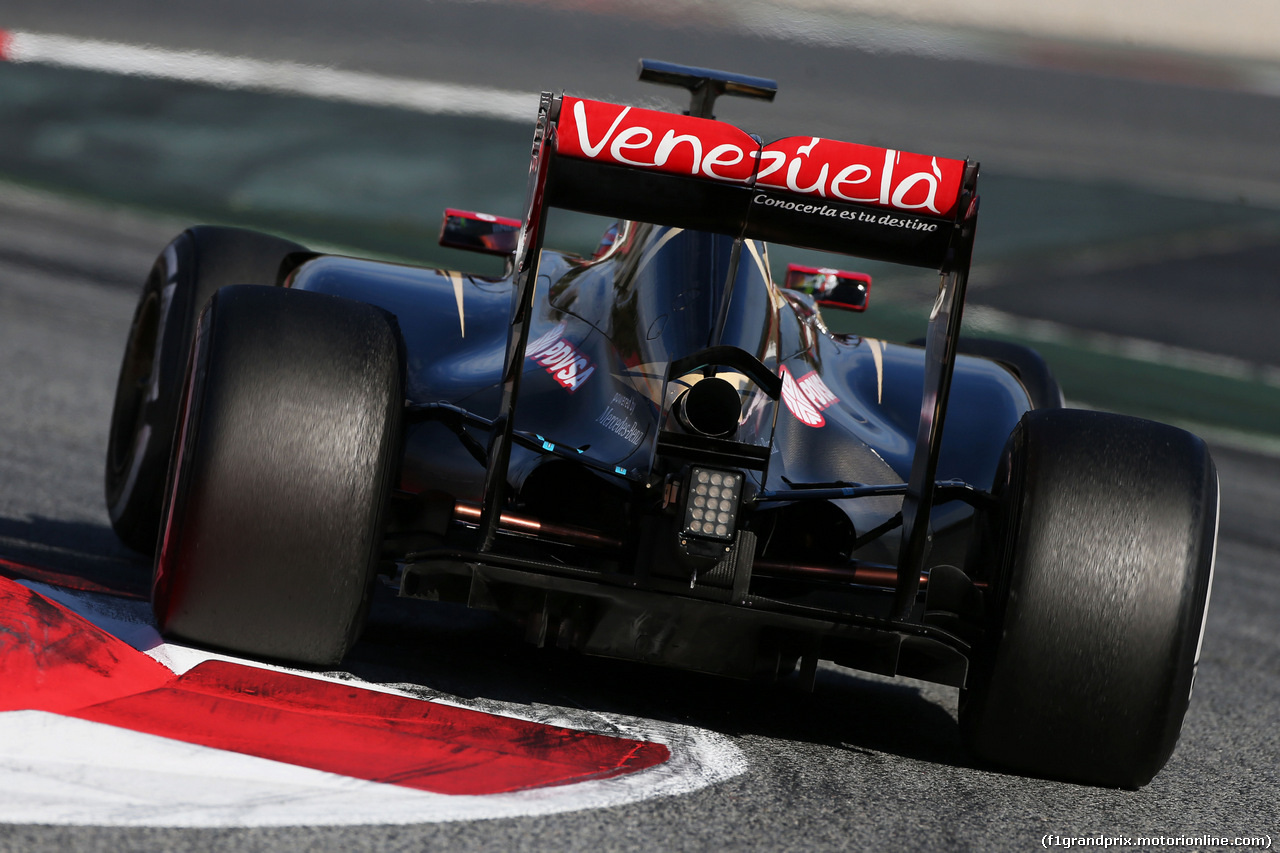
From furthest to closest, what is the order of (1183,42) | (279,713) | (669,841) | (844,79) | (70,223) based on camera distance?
(1183,42)
(844,79)
(70,223)
(279,713)
(669,841)

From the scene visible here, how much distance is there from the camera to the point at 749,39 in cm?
1830

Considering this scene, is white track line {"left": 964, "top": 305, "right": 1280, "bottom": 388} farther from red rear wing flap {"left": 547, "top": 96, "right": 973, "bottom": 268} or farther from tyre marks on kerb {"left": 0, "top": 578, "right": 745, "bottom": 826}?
tyre marks on kerb {"left": 0, "top": 578, "right": 745, "bottom": 826}

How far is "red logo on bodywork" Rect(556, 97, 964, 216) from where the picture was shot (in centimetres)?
328

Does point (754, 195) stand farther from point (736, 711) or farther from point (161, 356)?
point (161, 356)

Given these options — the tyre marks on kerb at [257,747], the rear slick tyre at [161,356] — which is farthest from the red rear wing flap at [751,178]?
the rear slick tyre at [161,356]

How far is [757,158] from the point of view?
3305 mm

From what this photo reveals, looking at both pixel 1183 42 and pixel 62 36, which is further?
pixel 1183 42

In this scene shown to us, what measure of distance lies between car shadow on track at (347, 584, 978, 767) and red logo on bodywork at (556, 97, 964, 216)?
114 cm

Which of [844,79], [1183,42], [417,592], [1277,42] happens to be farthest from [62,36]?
[1277,42]

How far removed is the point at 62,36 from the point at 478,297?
12496 mm

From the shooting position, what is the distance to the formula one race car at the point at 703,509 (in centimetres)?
329

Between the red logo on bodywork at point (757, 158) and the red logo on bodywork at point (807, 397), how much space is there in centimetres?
82

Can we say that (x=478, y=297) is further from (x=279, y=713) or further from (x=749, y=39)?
(x=749, y=39)

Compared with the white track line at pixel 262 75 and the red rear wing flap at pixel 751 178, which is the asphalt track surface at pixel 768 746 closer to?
the red rear wing flap at pixel 751 178
